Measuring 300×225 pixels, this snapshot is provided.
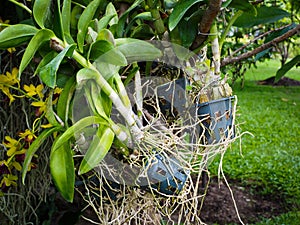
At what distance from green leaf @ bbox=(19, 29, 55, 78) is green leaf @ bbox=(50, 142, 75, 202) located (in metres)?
0.10

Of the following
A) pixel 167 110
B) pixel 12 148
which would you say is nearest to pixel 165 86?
pixel 167 110

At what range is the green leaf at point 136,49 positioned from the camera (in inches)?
17.9

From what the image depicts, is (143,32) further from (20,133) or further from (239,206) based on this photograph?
(239,206)

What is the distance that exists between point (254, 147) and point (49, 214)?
179 cm

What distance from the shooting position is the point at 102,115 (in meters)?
0.44

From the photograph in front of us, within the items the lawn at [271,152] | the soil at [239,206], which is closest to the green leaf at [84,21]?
the lawn at [271,152]

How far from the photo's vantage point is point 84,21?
460 millimetres

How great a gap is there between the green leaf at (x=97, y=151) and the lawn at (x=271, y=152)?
738mm

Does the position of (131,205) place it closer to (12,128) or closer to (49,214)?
(12,128)

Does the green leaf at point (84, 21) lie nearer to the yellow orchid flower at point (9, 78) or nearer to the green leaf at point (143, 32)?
the green leaf at point (143, 32)

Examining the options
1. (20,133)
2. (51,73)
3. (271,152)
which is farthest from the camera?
(271,152)

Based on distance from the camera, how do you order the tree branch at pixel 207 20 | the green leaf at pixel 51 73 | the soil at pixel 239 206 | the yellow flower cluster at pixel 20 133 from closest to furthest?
the green leaf at pixel 51 73, the tree branch at pixel 207 20, the yellow flower cluster at pixel 20 133, the soil at pixel 239 206

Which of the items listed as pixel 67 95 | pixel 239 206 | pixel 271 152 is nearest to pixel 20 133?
pixel 67 95

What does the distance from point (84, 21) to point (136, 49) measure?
0.07 meters
